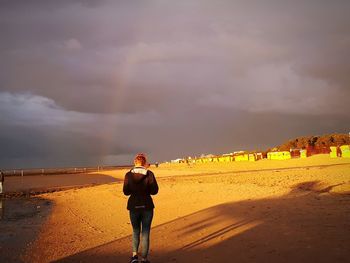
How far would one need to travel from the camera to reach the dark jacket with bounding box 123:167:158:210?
8.30m

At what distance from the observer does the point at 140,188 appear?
830 cm

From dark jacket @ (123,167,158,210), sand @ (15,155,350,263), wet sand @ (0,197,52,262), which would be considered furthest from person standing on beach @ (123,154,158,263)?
wet sand @ (0,197,52,262)

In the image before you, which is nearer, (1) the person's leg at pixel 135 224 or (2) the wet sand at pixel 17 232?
(1) the person's leg at pixel 135 224

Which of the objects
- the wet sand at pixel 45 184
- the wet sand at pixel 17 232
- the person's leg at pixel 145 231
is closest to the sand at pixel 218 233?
the wet sand at pixel 17 232

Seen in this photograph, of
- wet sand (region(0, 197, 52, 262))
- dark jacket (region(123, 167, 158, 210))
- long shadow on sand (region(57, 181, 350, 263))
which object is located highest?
dark jacket (region(123, 167, 158, 210))

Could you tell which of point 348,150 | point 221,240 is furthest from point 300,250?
point 348,150

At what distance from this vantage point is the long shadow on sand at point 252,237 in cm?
878

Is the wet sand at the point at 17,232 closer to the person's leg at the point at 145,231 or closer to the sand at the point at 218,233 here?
the sand at the point at 218,233

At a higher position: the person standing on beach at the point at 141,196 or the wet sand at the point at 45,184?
the person standing on beach at the point at 141,196

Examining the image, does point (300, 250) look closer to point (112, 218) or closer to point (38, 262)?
point (38, 262)

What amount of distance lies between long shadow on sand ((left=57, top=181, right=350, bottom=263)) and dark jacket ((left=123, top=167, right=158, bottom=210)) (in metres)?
1.59

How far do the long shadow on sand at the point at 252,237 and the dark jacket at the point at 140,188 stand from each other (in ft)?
5.23

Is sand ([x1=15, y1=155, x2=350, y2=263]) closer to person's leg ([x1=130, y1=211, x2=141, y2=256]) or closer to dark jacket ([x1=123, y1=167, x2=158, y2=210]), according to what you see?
person's leg ([x1=130, y1=211, x2=141, y2=256])

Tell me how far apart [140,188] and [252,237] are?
4020 mm
